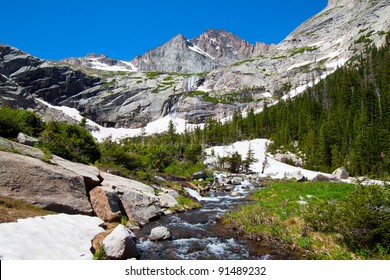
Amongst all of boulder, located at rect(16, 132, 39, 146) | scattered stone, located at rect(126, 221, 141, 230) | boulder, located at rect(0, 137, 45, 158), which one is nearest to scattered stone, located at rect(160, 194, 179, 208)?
scattered stone, located at rect(126, 221, 141, 230)

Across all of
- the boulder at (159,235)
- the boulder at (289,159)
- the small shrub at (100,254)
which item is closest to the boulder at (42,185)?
the boulder at (159,235)

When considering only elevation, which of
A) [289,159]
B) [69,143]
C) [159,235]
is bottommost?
[159,235]

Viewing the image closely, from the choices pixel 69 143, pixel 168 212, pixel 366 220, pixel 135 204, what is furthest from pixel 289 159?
pixel 366 220

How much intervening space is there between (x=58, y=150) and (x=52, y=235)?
12.9 m

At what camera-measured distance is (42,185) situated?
14070 mm

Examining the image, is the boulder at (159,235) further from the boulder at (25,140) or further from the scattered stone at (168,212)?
the boulder at (25,140)

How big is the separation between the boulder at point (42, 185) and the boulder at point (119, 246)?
519 centimetres

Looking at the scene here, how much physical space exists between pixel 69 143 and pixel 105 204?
1201cm

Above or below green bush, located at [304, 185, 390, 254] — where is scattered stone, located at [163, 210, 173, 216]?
below

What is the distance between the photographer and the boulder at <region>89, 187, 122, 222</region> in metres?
15.8

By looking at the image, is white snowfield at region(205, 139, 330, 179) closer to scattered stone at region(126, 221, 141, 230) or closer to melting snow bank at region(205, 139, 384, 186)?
melting snow bank at region(205, 139, 384, 186)

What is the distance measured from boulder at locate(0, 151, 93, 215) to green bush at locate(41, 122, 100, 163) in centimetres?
604

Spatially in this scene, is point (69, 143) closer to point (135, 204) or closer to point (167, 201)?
point (135, 204)
